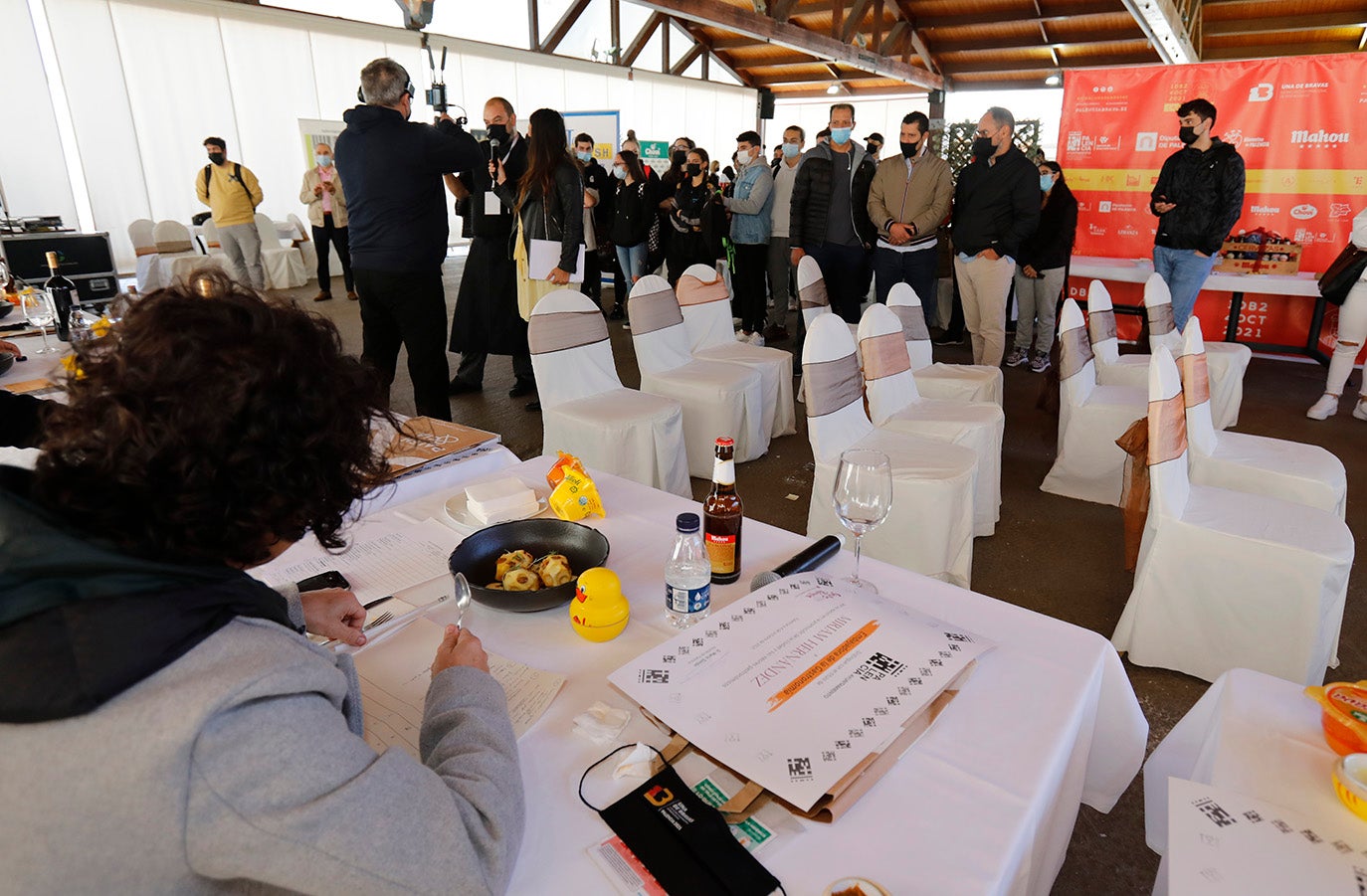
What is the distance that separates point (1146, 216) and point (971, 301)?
248 centimetres

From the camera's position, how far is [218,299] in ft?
2.14

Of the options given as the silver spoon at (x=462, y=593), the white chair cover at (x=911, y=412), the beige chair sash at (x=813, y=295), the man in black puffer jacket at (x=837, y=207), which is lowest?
the white chair cover at (x=911, y=412)

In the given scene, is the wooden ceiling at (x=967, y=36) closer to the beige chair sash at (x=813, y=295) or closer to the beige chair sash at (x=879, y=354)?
the beige chair sash at (x=813, y=295)

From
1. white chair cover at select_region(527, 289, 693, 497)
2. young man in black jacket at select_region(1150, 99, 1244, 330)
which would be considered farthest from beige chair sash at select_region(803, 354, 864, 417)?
young man in black jacket at select_region(1150, 99, 1244, 330)

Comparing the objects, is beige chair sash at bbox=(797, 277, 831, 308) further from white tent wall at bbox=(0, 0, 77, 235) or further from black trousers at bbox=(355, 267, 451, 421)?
white tent wall at bbox=(0, 0, 77, 235)

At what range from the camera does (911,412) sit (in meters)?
3.01

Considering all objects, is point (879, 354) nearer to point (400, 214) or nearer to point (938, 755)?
point (400, 214)

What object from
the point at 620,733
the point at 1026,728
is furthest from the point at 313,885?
the point at 1026,728

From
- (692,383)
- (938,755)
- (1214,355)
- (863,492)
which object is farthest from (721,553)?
(1214,355)

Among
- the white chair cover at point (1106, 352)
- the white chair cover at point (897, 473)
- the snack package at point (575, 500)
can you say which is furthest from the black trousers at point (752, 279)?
the snack package at point (575, 500)

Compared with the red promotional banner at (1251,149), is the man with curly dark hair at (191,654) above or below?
below

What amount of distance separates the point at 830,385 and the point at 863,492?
4.41 feet

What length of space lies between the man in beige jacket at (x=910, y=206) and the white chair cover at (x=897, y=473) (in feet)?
6.81

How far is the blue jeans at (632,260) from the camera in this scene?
22.9 ft
